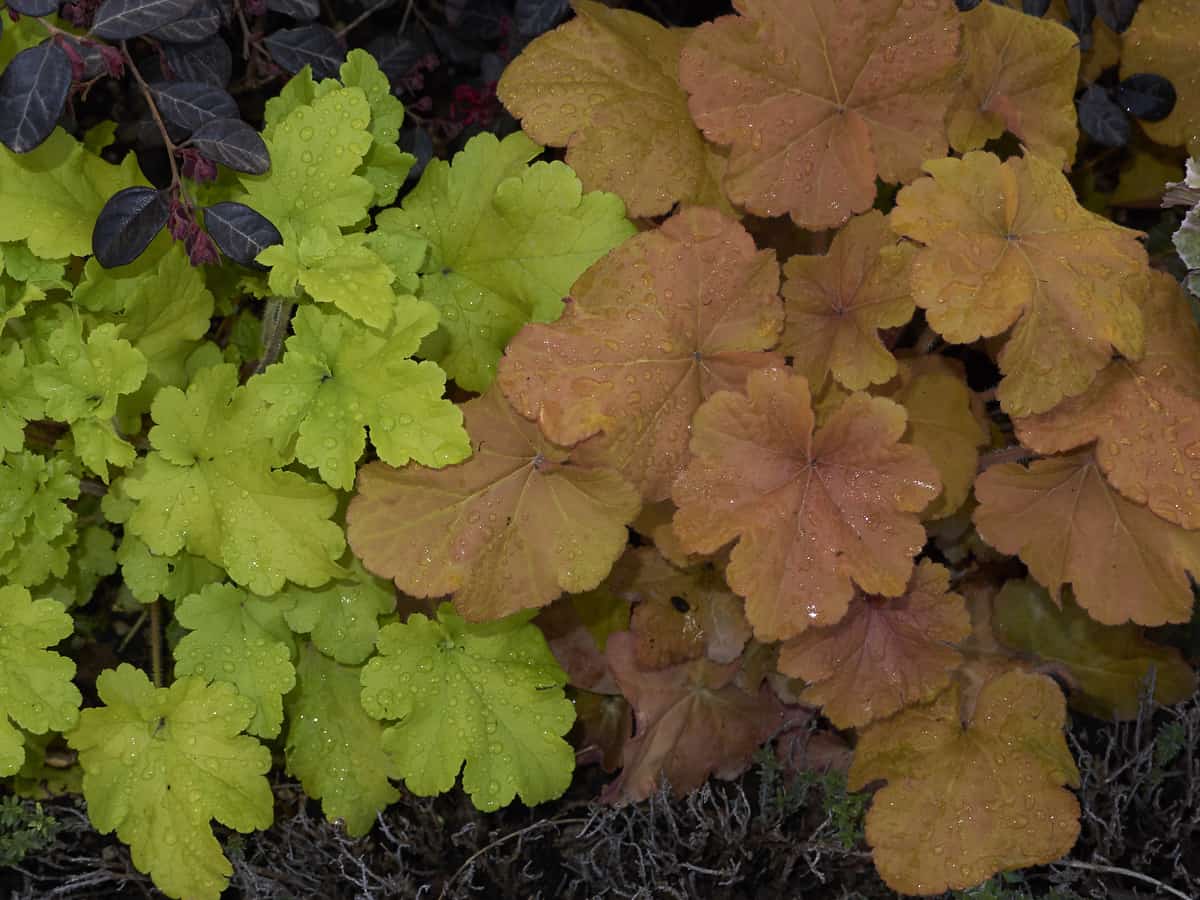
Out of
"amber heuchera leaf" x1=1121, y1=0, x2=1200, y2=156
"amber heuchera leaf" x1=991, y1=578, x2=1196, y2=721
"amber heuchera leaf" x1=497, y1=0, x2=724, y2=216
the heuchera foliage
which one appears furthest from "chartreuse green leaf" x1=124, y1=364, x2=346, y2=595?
"amber heuchera leaf" x1=1121, y1=0, x2=1200, y2=156

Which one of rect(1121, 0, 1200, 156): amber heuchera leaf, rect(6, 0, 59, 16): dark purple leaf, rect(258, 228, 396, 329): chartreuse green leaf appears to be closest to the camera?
rect(6, 0, 59, 16): dark purple leaf

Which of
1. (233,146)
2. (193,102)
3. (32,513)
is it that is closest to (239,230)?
(233,146)

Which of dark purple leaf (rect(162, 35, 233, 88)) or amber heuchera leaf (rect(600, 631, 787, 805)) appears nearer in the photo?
dark purple leaf (rect(162, 35, 233, 88))

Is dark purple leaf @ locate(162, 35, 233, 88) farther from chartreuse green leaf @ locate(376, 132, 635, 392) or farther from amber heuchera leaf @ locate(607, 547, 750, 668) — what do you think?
amber heuchera leaf @ locate(607, 547, 750, 668)

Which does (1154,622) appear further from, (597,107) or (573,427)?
(597,107)

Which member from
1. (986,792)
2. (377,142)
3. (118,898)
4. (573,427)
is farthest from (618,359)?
(118,898)

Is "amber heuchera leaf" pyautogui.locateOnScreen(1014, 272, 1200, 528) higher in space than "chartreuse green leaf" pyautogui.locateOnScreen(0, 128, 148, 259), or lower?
lower
